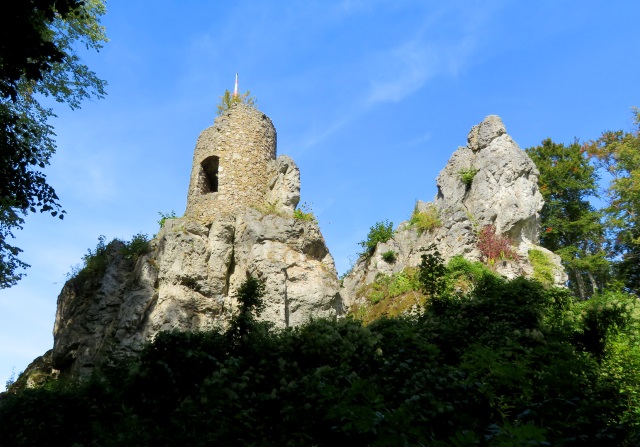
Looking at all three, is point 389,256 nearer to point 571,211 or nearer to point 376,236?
point 376,236

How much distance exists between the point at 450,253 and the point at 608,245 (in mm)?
12012

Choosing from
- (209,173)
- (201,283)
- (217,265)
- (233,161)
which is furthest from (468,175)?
(201,283)

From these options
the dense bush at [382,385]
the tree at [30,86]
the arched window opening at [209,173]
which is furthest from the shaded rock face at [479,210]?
the tree at [30,86]

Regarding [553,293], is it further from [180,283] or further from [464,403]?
[180,283]

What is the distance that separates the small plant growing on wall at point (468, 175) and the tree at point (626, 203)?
23.3 feet

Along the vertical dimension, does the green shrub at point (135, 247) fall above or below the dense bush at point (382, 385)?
above

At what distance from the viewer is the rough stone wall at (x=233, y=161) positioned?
16.2 metres

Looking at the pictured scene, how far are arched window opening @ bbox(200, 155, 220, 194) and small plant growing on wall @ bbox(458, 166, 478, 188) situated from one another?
28.4 feet

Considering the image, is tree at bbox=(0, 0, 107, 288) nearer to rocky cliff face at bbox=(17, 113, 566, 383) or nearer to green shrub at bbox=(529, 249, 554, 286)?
rocky cliff face at bbox=(17, 113, 566, 383)

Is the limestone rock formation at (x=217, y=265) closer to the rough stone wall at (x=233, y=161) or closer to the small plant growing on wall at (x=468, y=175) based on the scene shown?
the rough stone wall at (x=233, y=161)

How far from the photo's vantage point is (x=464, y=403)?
213 inches

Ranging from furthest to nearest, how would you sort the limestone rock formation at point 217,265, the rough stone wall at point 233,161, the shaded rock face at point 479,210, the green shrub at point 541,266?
1. the shaded rock face at point 479,210
2. the rough stone wall at point 233,161
3. the green shrub at point 541,266
4. the limestone rock formation at point 217,265

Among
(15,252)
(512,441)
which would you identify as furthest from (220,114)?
(512,441)

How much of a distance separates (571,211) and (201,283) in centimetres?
1910
